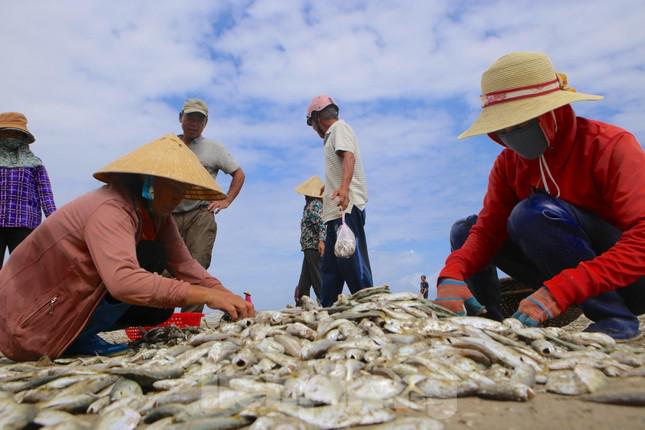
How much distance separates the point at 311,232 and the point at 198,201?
224 centimetres

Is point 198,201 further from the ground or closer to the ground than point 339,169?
closer to the ground

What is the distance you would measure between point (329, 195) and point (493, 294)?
6.48 feet

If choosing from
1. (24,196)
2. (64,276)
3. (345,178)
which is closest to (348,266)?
(345,178)

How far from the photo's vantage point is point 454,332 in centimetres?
272

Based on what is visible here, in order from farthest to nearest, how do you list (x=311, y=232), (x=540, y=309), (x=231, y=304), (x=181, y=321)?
(x=311, y=232) < (x=181, y=321) < (x=231, y=304) < (x=540, y=309)

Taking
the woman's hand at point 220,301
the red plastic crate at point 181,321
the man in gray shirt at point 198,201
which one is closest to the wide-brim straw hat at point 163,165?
the woman's hand at point 220,301

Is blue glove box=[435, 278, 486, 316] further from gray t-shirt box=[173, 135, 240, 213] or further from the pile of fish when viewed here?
gray t-shirt box=[173, 135, 240, 213]

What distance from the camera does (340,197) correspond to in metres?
5.23

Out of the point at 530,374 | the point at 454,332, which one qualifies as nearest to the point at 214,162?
the point at 454,332

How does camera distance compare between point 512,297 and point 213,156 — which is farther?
point 213,156

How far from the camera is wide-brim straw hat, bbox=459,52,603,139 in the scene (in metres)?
3.18

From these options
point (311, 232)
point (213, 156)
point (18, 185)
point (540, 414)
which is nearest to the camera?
point (540, 414)

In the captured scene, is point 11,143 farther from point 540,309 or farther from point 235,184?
point 540,309

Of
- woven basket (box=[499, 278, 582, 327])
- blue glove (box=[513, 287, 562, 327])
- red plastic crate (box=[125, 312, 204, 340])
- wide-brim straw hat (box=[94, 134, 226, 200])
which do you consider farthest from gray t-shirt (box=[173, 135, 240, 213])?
blue glove (box=[513, 287, 562, 327])
